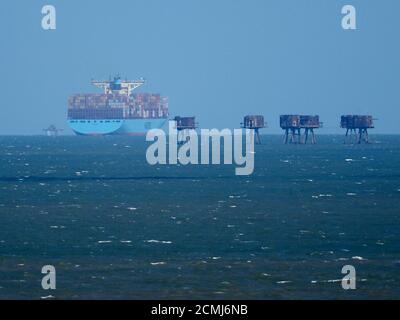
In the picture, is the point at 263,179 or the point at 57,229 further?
the point at 263,179

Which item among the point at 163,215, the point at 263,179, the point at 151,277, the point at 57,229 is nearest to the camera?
the point at 151,277

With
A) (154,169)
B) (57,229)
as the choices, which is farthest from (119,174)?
(57,229)
